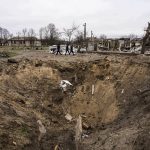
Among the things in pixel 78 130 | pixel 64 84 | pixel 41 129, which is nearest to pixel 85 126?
pixel 78 130

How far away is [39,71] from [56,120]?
643 centimetres

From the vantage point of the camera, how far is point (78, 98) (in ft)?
78.5

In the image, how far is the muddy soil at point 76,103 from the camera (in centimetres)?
1559

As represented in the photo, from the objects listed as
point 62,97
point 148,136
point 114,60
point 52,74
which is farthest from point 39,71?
point 148,136

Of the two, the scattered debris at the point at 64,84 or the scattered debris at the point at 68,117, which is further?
the scattered debris at the point at 64,84

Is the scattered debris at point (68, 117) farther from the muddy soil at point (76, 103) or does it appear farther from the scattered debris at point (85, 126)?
the scattered debris at point (85, 126)

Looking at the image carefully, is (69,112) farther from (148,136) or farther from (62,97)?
(148,136)

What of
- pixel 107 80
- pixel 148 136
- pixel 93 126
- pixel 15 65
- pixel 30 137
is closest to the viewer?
pixel 148 136

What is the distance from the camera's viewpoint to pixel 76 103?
23.5m

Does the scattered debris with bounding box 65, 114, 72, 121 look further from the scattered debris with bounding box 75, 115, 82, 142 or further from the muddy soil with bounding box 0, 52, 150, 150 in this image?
the scattered debris with bounding box 75, 115, 82, 142

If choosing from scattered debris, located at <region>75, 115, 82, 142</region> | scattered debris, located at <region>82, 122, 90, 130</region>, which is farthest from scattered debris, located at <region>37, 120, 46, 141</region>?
scattered debris, located at <region>82, 122, 90, 130</region>

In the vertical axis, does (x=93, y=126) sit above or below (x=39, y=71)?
below

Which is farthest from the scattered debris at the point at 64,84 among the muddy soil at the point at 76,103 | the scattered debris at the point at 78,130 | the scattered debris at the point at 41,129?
the scattered debris at the point at 41,129

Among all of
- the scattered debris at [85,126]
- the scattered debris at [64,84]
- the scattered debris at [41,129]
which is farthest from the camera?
the scattered debris at [64,84]
